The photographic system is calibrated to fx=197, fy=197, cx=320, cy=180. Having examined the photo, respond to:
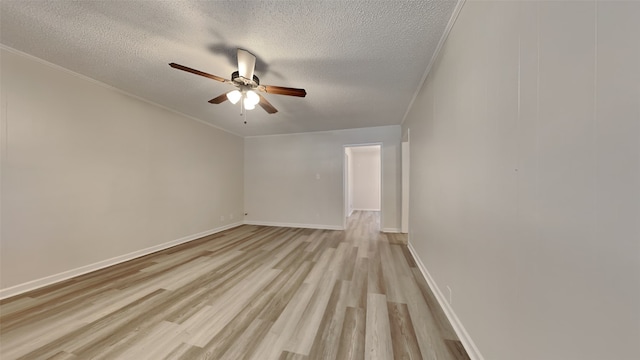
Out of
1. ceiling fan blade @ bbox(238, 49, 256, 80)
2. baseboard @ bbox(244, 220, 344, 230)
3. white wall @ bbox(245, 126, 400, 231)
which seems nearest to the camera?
ceiling fan blade @ bbox(238, 49, 256, 80)

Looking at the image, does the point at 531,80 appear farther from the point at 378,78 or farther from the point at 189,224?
the point at 189,224

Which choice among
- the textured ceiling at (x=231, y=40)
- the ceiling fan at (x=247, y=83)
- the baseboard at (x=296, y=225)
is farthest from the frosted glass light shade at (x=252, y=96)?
the baseboard at (x=296, y=225)

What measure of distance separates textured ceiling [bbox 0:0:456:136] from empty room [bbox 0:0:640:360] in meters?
0.02

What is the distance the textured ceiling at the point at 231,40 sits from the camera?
142 centimetres

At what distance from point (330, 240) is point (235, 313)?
7.46 ft

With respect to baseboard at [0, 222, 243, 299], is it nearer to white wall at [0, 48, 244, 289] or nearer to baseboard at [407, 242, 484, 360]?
white wall at [0, 48, 244, 289]

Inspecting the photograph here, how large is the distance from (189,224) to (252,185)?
5.85 feet

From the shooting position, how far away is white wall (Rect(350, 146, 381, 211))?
23.7 feet

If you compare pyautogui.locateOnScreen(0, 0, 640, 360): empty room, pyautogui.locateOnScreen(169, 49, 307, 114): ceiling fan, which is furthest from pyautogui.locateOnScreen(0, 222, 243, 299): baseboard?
pyautogui.locateOnScreen(169, 49, 307, 114): ceiling fan

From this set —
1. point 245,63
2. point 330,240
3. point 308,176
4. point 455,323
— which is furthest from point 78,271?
point 455,323

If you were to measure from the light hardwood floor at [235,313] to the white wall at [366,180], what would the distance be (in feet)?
14.8

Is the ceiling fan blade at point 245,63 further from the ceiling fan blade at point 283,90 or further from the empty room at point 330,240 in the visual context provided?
the ceiling fan blade at point 283,90

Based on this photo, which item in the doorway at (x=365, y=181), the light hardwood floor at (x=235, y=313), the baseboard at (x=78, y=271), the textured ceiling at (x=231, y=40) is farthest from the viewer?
the doorway at (x=365, y=181)

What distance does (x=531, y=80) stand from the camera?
0.77 metres
